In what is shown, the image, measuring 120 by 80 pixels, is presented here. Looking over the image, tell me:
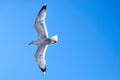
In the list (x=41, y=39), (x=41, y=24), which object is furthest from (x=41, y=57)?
(x=41, y=24)

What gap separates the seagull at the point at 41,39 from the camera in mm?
12312

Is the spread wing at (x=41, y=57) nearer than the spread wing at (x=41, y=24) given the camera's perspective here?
No

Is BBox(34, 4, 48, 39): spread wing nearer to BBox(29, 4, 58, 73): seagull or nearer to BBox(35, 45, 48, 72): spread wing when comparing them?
BBox(29, 4, 58, 73): seagull

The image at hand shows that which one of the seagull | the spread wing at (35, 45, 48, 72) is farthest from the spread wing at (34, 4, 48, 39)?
the spread wing at (35, 45, 48, 72)

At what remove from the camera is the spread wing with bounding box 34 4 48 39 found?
485 inches

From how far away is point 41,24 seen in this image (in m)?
12.5

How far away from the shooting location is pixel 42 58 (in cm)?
1288

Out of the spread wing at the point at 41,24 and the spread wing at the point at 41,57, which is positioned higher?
the spread wing at the point at 41,24

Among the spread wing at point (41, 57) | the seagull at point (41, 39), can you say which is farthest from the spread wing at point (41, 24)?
the spread wing at point (41, 57)

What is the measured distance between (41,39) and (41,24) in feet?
1.07

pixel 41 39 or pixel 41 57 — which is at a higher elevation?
pixel 41 39

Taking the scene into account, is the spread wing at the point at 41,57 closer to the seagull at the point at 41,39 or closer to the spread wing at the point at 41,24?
the seagull at the point at 41,39

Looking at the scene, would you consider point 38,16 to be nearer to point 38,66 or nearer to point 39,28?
point 39,28

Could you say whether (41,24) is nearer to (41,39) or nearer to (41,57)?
(41,39)
